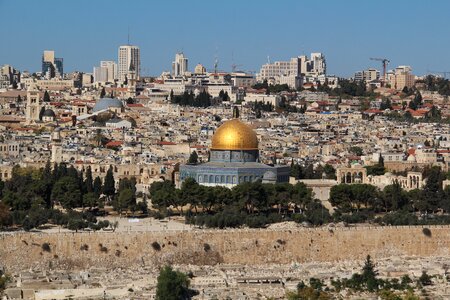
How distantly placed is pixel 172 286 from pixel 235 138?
→ 2057 cm

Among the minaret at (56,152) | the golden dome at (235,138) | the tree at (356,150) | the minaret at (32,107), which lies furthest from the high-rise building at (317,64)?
the golden dome at (235,138)

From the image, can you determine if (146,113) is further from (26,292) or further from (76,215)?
(26,292)

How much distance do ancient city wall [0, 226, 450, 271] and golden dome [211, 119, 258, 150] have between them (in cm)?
1113

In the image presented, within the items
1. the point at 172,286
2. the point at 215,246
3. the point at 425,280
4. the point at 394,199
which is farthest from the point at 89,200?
the point at 425,280

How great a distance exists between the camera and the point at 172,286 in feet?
121

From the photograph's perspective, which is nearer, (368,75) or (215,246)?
(215,246)

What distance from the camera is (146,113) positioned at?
320ft

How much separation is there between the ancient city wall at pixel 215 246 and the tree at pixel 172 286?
19.1 ft

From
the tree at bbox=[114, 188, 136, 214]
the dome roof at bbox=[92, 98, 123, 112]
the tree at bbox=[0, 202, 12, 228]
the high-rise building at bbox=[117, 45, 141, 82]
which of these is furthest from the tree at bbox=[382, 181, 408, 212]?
the high-rise building at bbox=[117, 45, 141, 82]

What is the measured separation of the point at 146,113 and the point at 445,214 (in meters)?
47.4

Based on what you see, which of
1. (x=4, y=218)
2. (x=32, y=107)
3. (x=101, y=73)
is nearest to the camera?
(x=4, y=218)

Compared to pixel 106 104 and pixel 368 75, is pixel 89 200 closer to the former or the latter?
pixel 106 104

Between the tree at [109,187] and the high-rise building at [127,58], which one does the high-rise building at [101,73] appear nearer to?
the high-rise building at [127,58]

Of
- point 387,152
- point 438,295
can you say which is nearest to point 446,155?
point 387,152
